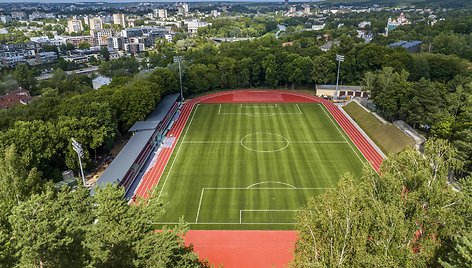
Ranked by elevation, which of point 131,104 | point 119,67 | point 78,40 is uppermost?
point 78,40

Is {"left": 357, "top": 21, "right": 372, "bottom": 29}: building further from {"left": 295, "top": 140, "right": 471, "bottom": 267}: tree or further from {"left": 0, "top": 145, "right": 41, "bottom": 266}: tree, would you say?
{"left": 0, "top": 145, "right": 41, "bottom": 266}: tree

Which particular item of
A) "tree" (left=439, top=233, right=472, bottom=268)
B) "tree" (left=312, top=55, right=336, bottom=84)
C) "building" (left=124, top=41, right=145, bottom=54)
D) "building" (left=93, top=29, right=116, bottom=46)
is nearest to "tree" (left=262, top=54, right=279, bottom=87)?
"tree" (left=312, top=55, right=336, bottom=84)

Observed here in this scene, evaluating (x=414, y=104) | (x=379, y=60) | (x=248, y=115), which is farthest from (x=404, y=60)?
(x=248, y=115)

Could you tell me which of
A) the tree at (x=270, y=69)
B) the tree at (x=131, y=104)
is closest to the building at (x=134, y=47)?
the tree at (x=270, y=69)

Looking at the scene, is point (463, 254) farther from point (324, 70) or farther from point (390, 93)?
point (324, 70)

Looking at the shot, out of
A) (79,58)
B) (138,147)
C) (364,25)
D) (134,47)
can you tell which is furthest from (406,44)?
(79,58)

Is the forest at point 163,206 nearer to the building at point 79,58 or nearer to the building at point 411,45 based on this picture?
the building at point 411,45

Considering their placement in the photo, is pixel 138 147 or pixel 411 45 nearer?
pixel 138 147
